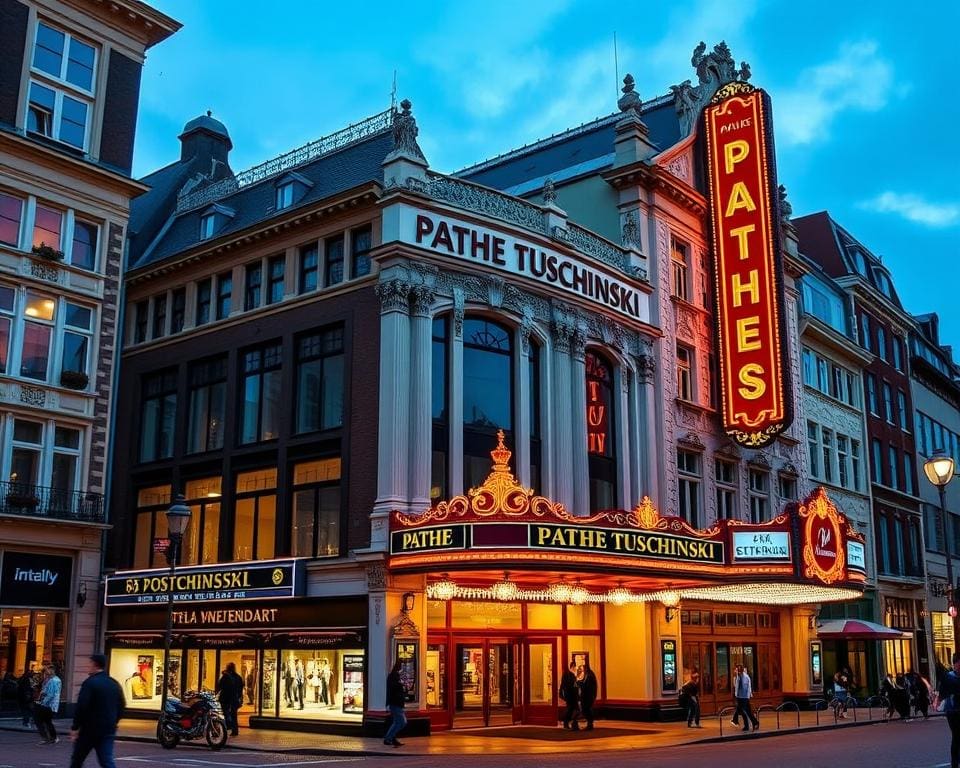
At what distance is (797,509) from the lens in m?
30.8

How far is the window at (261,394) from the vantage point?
33.0 meters

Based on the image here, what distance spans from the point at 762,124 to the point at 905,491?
2579cm

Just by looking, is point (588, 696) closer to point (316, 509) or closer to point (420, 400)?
point (316, 509)

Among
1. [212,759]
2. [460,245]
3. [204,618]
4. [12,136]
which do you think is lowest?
[212,759]

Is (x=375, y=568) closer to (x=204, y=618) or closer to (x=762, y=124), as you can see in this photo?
(x=204, y=618)

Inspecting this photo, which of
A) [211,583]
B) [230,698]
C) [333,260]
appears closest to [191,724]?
[230,698]

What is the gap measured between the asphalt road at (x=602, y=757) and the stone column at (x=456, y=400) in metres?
8.05

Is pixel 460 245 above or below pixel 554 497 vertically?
above

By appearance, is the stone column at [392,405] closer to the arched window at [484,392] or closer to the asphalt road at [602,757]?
the arched window at [484,392]

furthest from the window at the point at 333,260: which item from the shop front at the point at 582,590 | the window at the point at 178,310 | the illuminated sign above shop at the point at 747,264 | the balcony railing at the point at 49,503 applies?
the illuminated sign above shop at the point at 747,264

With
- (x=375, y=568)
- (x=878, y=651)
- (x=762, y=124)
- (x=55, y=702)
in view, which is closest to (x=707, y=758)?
(x=375, y=568)

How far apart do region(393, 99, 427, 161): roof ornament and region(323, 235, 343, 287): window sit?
332 centimetres

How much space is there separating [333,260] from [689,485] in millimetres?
14985

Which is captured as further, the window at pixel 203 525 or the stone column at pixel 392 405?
the window at pixel 203 525
